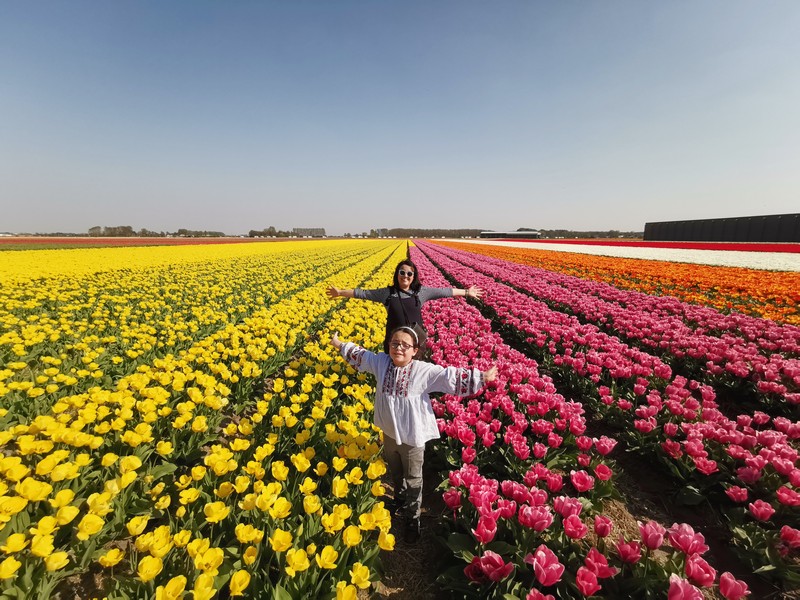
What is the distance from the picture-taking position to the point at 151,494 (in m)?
2.68

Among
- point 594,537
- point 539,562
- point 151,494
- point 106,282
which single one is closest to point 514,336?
point 594,537

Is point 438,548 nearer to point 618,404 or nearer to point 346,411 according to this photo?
point 346,411

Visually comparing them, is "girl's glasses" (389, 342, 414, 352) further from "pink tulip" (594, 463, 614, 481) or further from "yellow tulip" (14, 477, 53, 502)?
"yellow tulip" (14, 477, 53, 502)

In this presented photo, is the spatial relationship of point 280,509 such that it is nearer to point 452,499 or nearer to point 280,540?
point 280,540

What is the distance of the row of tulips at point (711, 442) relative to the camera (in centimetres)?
250

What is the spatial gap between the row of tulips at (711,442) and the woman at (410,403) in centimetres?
209

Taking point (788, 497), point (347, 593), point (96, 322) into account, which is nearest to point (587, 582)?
point (347, 593)

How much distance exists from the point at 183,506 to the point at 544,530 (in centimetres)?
247

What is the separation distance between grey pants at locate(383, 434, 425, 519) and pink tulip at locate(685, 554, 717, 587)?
5.50 ft

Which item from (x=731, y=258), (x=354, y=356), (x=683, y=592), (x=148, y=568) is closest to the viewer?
(x=683, y=592)

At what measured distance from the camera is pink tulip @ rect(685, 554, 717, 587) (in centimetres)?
175

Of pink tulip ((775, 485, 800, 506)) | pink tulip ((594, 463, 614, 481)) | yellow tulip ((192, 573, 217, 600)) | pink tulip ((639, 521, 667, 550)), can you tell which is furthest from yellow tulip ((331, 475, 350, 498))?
pink tulip ((775, 485, 800, 506))

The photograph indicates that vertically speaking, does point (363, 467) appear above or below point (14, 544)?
below

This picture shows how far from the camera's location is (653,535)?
2.01 metres
